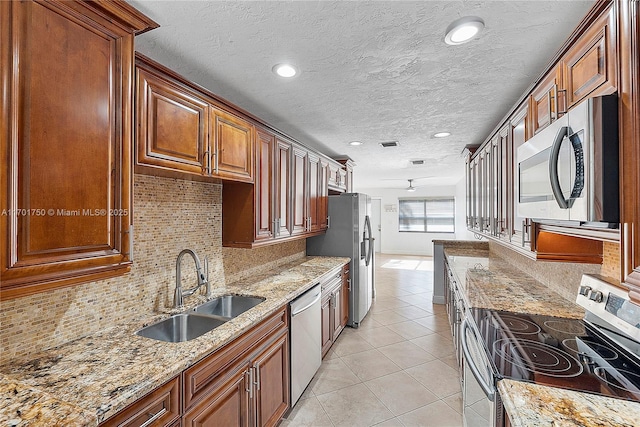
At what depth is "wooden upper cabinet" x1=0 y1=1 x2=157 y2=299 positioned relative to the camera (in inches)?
37.7

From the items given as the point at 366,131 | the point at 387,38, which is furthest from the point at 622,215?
the point at 366,131

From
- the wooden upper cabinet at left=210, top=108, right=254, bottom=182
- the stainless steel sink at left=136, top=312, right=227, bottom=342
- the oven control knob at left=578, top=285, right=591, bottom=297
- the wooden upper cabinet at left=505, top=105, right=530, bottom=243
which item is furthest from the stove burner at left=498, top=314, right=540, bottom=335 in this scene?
the wooden upper cabinet at left=210, top=108, right=254, bottom=182

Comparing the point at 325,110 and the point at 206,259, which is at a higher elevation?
the point at 325,110

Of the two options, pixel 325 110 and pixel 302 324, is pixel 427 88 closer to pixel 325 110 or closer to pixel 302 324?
pixel 325 110

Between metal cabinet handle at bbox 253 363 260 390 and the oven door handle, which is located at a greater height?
the oven door handle

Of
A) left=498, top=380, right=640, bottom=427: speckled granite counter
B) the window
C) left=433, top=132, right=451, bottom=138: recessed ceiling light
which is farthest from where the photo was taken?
the window

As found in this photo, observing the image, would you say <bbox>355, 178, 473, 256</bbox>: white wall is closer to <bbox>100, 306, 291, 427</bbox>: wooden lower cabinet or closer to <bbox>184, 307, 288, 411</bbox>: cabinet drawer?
<bbox>100, 306, 291, 427</bbox>: wooden lower cabinet

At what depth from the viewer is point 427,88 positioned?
219cm

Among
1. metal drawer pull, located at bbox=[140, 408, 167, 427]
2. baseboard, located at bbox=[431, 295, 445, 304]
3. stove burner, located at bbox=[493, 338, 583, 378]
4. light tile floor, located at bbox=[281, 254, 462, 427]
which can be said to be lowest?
light tile floor, located at bbox=[281, 254, 462, 427]

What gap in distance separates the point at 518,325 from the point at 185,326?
6.51 feet

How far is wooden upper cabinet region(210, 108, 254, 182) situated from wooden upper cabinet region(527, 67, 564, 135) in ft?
6.29

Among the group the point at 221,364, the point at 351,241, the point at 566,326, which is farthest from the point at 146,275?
the point at 351,241

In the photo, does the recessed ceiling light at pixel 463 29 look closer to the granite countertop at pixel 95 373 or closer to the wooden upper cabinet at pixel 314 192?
the granite countertop at pixel 95 373

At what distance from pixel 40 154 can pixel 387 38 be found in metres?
1.57
